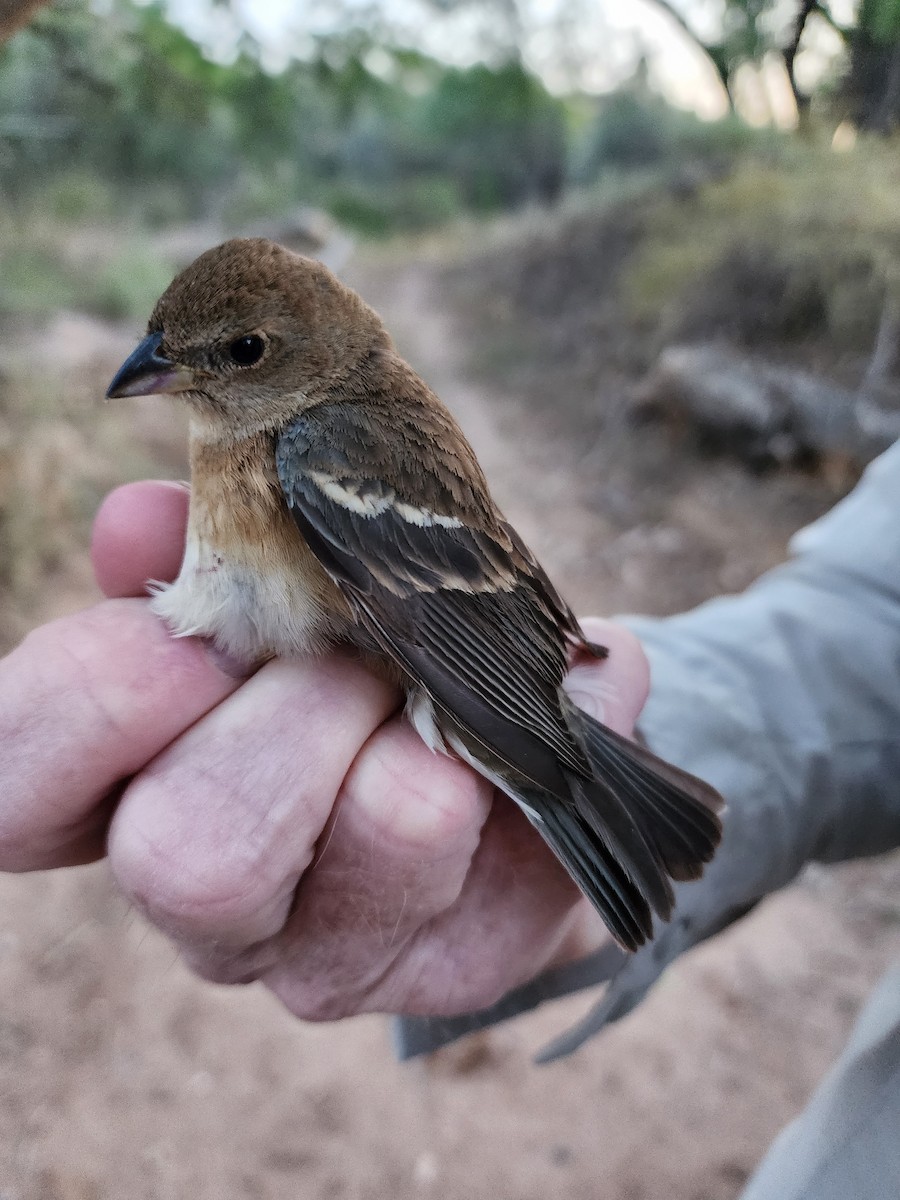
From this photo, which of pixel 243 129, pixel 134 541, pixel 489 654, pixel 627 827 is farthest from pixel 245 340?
pixel 243 129

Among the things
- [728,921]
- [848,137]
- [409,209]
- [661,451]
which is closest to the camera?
[728,921]

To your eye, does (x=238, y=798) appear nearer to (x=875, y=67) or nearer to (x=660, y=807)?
(x=660, y=807)

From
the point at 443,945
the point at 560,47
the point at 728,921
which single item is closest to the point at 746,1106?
the point at 728,921

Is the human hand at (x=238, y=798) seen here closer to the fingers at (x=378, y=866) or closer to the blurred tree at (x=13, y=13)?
the fingers at (x=378, y=866)

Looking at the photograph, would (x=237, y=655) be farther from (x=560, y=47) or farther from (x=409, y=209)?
(x=409, y=209)

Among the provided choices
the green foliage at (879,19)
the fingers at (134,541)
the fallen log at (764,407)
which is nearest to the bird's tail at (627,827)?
the fingers at (134,541)
